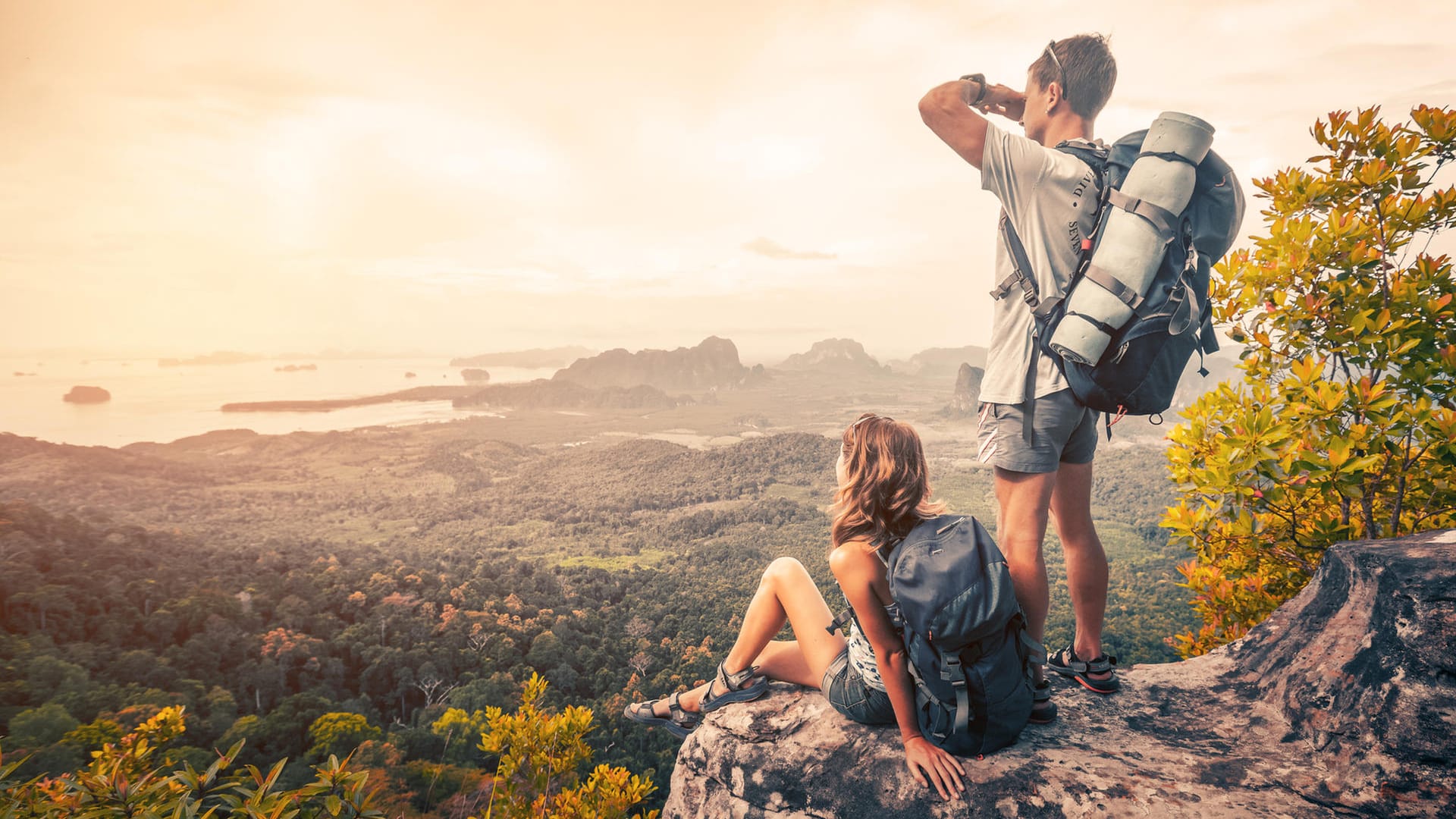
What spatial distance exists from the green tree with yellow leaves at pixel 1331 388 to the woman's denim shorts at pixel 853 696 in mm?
2321

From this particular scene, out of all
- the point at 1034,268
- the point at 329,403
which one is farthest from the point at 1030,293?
the point at 329,403

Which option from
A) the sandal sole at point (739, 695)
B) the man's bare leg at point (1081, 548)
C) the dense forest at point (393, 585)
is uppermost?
the man's bare leg at point (1081, 548)

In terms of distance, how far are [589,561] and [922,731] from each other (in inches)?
1293

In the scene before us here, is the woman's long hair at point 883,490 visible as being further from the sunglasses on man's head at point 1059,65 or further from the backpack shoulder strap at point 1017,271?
the sunglasses on man's head at point 1059,65

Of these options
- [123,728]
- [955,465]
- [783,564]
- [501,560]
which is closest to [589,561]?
[501,560]

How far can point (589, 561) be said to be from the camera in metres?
32.8

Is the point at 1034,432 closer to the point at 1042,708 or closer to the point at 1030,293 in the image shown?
the point at 1030,293

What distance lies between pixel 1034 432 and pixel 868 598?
3.22ft

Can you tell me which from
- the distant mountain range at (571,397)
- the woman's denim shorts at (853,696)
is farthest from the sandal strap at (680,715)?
the distant mountain range at (571,397)

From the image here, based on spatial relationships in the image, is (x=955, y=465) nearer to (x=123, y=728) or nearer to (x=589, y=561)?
(x=589, y=561)

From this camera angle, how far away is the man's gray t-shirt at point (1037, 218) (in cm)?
217

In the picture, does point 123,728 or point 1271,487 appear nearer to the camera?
point 1271,487

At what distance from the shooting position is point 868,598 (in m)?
2.16

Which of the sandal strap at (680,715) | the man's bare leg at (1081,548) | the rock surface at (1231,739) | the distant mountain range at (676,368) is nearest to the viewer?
the rock surface at (1231,739)
